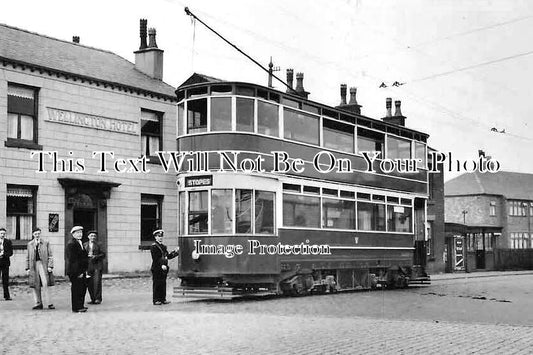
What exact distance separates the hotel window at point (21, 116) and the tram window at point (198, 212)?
23.3 feet

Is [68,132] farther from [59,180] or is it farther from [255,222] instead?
[255,222]

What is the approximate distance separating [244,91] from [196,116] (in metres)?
1.25

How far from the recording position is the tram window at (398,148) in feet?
74.6

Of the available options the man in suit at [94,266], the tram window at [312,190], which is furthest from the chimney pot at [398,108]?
the man in suit at [94,266]

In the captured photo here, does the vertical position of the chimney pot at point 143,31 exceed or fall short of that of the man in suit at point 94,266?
it exceeds it

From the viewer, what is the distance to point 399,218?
22.8 meters

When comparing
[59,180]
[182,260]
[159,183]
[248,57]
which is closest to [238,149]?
[182,260]

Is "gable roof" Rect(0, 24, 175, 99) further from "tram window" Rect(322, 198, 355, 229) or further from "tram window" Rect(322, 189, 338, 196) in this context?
"tram window" Rect(322, 198, 355, 229)

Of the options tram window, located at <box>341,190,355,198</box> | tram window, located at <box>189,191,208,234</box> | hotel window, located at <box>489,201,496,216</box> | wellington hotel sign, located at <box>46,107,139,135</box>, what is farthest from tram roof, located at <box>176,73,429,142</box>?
hotel window, located at <box>489,201,496,216</box>

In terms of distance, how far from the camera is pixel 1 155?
829 inches

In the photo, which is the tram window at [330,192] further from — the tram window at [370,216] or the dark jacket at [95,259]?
the dark jacket at [95,259]

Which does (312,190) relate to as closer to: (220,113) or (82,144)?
(220,113)

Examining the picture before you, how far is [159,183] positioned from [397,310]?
43.1ft

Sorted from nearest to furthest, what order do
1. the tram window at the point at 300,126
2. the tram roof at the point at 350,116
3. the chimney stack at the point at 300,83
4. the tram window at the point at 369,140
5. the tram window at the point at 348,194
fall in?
the tram roof at the point at 350,116
the tram window at the point at 300,126
the tram window at the point at 348,194
the tram window at the point at 369,140
the chimney stack at the point at 300,83
